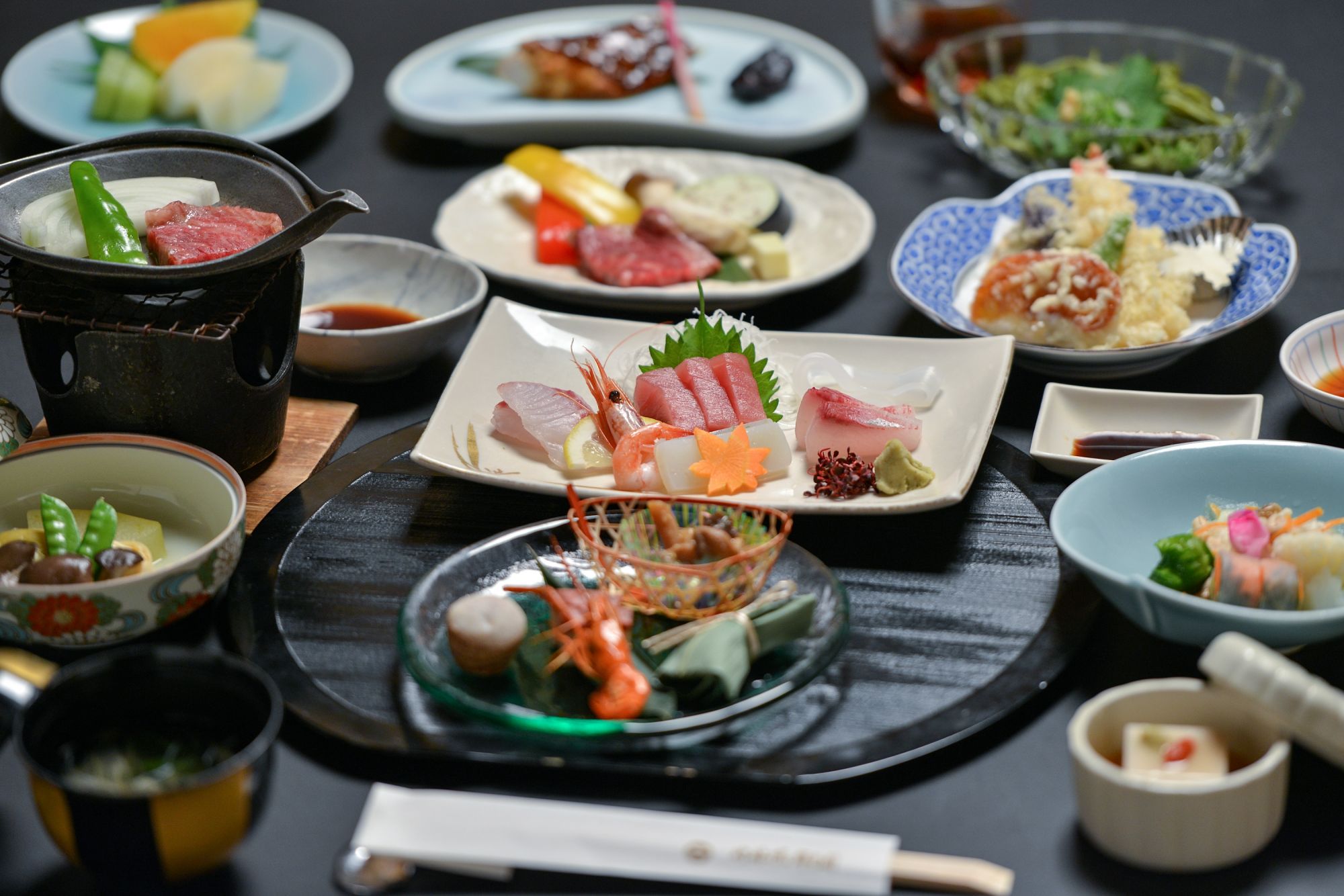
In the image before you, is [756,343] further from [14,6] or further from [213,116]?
[14,6]

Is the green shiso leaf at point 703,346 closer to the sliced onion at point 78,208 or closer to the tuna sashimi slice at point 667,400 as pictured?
the tuna sashimi slice at point 667,400

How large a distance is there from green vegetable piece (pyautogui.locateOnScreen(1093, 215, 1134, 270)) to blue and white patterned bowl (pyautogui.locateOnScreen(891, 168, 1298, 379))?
0.19 metres

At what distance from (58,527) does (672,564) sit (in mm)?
833

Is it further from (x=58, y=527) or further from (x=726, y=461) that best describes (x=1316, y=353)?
(x=58, y=527)

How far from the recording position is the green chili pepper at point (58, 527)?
174 cm

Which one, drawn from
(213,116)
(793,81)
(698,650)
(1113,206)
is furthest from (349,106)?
(698,650)

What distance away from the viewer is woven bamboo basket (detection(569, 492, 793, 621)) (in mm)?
1654

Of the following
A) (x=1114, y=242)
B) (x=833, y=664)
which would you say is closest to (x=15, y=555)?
(x=833, y=664)

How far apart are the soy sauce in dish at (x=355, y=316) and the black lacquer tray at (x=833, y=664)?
37 centimetres

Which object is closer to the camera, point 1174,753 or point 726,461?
point 1174,753

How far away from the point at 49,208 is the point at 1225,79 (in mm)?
2711

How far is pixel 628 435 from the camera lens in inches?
79.4

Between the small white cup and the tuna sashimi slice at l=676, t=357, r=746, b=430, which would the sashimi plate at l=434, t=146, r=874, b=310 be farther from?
→ the small white cup

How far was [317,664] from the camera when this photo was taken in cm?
166
